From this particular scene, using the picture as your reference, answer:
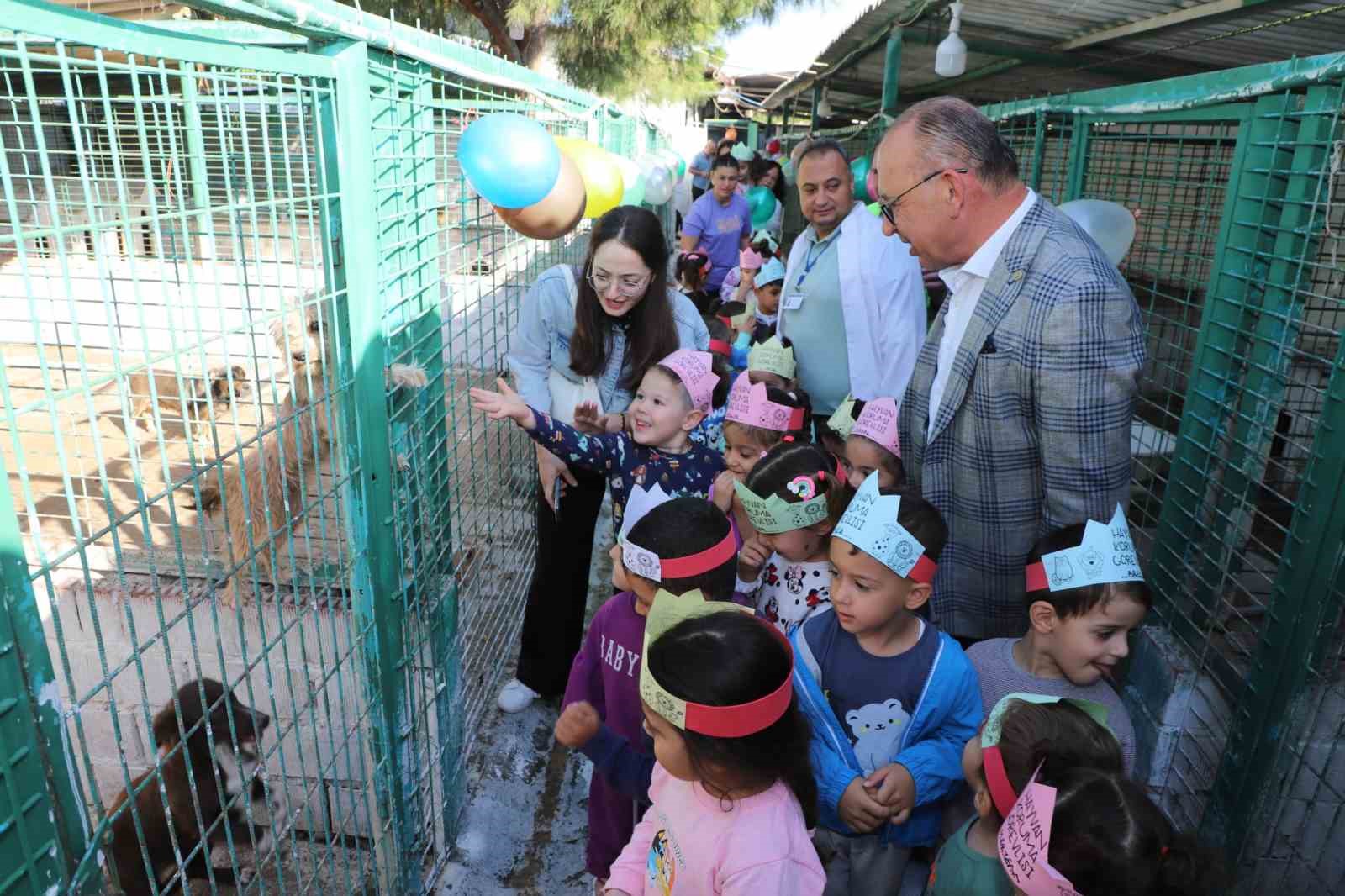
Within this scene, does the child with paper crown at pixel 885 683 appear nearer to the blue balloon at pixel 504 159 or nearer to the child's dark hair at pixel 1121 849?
the child's dark hair at pixel 1121 849

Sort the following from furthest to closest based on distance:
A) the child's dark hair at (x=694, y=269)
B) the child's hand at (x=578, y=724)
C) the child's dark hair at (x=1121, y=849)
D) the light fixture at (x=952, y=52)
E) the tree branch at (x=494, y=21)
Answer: the tree branch at (x=494, y=21) < the child's dark hair at (x=694, y=269) < the light fixture at (x=952, y=52) < the child's hand at (x=578, y=724) < the child's dark hair at (x=1121, y=849)

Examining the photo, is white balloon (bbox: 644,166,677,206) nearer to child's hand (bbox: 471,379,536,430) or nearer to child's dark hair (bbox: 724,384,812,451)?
child's dark hair (bbox: 724,384,812,451)

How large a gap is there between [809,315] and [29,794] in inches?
114

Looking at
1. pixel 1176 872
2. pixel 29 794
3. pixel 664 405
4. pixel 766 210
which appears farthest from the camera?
pixel 766 210

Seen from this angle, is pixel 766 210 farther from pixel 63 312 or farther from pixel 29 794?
pixel 29 794

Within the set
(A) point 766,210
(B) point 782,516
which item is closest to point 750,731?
(B) point 782,516

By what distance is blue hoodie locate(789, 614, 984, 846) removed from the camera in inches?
74.4

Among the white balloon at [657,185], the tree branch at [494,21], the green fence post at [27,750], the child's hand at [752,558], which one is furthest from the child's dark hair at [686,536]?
the tree branch at [494,21]

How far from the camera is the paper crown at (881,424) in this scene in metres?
2.70

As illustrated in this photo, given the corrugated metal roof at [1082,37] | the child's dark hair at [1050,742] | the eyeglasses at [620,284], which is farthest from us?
the corrugated metal roof at [1082,37]

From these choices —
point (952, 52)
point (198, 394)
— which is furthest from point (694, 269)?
point (198, 394)

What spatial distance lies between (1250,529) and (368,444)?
8.30ft

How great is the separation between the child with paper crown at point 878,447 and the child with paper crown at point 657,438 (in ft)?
1.50

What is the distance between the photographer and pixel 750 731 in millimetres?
1529
